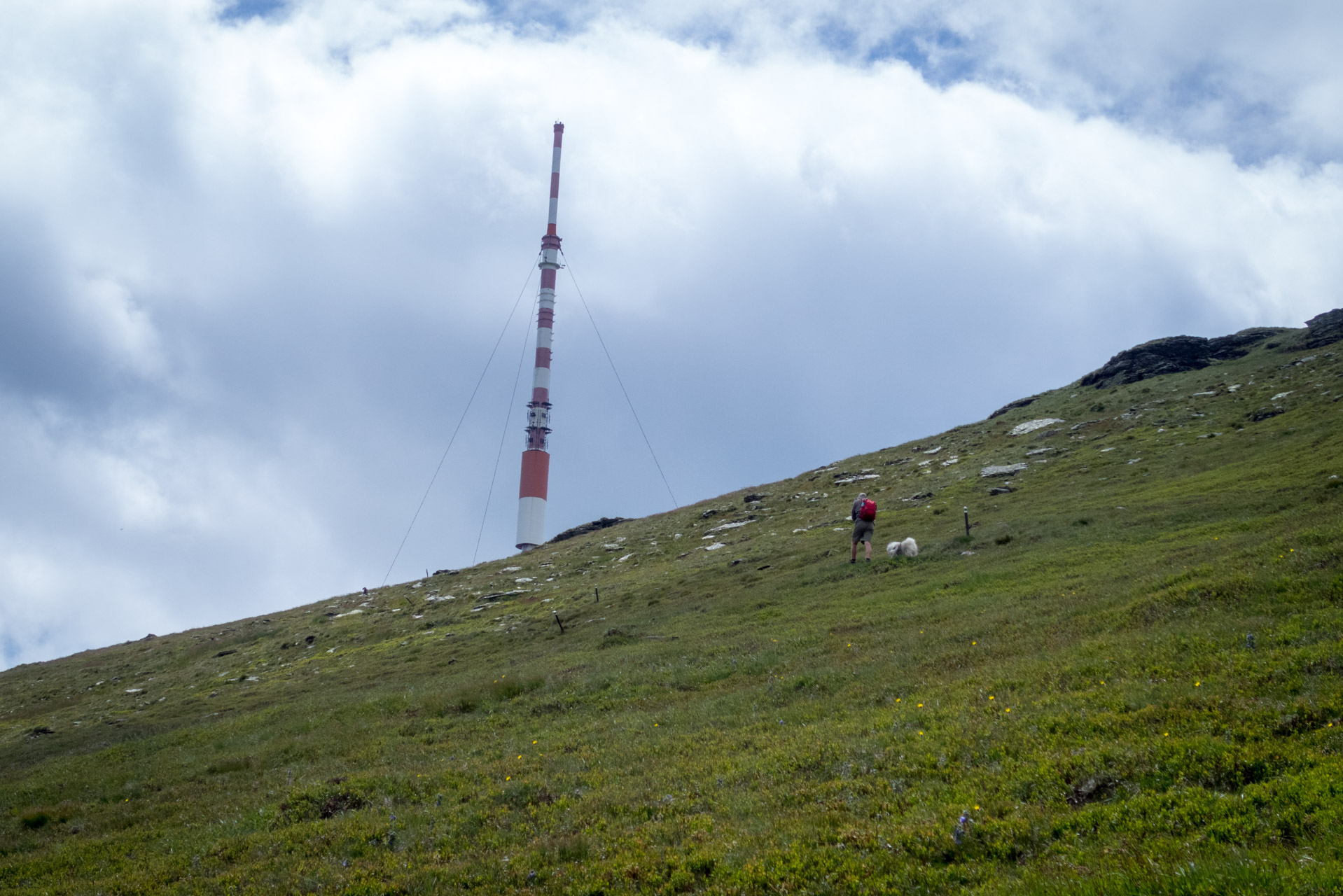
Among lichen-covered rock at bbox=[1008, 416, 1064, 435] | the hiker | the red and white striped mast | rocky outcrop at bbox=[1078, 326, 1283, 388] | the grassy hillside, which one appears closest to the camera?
the grassy hillside

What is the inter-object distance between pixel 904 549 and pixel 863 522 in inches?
88.1

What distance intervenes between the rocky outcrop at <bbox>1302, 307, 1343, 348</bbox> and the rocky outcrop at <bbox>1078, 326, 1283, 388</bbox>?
3.90ft

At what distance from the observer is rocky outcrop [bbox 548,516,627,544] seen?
90.8 m

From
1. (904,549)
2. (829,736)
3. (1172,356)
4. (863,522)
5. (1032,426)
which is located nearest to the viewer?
(829,736)

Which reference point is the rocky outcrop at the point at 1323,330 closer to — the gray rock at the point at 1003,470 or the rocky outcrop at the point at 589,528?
the gray rock at the point at 1003,470

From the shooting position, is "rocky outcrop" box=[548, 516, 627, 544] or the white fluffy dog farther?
"rocky outcrop" box=[548, 516, 627, 544]

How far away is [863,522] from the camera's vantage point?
1468 inches

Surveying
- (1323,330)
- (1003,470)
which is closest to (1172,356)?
(1323,330)

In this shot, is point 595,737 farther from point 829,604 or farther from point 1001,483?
point 1001,483

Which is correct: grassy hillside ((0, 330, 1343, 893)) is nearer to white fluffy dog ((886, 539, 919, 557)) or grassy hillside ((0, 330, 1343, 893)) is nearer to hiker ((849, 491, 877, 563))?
white fluffy dog ((886, 539, 919, 557))

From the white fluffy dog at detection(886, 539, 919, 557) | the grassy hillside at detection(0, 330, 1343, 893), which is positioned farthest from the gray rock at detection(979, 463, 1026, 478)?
the white fluffy dog at detection(886, 539, 919, 557)

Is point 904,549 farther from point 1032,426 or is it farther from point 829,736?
point 1032,426

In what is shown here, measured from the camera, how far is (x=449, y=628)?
4894 centimetres

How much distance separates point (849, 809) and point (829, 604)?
65.0 ft
